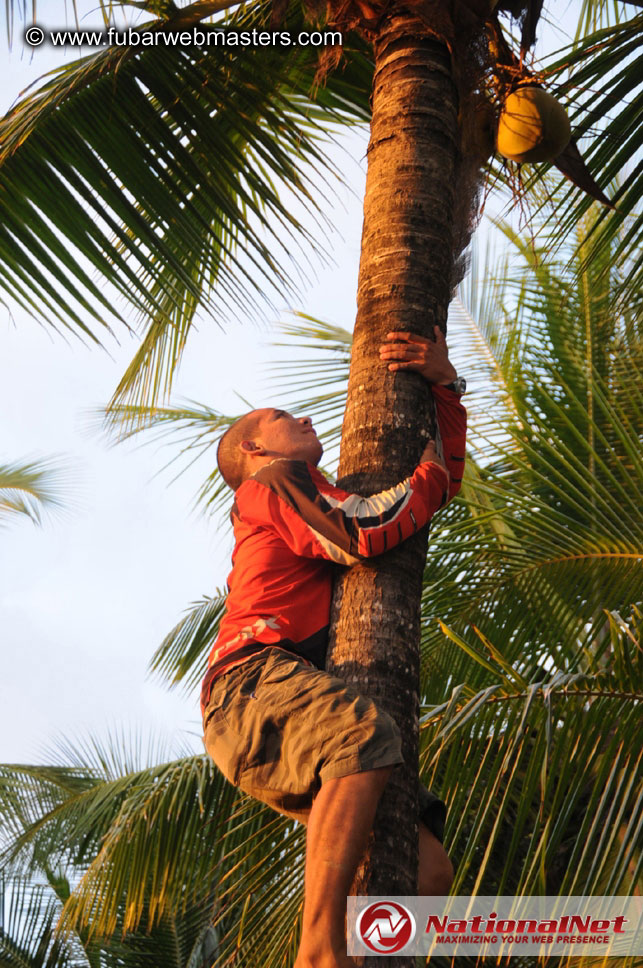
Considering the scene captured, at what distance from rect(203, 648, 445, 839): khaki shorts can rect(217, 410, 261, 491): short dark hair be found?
33.0 inches

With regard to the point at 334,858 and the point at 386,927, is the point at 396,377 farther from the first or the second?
the point at 386,927

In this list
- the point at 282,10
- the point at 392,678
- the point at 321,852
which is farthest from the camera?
the point at 282,10

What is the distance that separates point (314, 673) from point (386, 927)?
0.59 metres

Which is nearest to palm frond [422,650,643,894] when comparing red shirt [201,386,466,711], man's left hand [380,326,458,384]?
red shirt [201,386,466,711]

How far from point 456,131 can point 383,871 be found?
214 cm

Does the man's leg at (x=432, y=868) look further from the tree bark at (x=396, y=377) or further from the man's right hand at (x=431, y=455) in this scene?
the man's right hand at (x=431, y=455)

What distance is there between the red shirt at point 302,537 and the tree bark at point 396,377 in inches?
2.8

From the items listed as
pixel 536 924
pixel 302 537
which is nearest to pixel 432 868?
pixel 536 924

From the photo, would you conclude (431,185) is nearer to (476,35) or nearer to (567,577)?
(476,35)

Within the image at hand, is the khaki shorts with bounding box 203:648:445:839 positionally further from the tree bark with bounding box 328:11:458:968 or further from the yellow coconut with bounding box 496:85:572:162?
the yellow coconut with bounding box 496:85:572:162

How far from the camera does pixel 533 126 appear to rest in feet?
10.6

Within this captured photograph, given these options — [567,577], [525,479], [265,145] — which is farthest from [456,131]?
[525,479]

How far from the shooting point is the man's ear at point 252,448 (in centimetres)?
342

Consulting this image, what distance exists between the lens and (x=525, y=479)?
706cm
